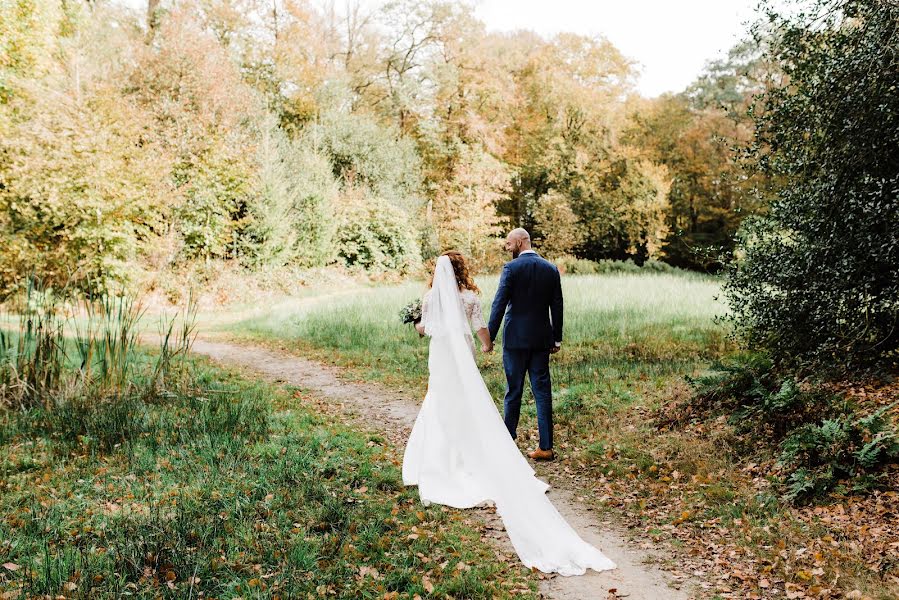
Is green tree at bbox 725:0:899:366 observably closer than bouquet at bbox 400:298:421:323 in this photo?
Yes

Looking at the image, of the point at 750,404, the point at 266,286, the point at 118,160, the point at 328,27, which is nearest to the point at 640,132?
the point at 328,27

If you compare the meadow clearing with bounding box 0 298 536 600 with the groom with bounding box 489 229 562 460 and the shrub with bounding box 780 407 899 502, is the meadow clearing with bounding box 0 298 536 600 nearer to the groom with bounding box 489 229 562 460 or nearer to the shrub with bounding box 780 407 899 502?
the groom with bounding box 489 229 562 460

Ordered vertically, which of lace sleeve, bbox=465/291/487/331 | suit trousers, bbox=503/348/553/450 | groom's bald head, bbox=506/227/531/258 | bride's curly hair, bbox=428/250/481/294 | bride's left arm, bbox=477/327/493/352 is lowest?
suit trousers, bbox=503/348/553/450

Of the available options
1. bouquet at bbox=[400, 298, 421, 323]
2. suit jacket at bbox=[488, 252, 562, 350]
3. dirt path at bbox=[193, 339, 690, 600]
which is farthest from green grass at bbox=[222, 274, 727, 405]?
suit jacket at bbox=[488, 252, 562, 350]

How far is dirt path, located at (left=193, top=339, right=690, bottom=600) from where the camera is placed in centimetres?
416

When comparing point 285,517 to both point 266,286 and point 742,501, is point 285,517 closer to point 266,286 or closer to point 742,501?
point 742,501

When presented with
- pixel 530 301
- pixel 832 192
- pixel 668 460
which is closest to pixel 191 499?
pixel 530 301

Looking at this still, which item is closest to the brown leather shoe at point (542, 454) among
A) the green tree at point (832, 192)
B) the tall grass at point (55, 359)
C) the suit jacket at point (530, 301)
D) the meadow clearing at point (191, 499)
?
the suit jacket at point (530, 301)

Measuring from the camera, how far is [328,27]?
34.5 meters

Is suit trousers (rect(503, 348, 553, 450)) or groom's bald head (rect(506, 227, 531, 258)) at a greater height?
groom's bald head (rect(506, 227, 531, 258))

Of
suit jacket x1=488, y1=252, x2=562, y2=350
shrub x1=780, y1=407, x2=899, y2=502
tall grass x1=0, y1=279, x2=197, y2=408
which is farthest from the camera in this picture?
tall grass x1=0, y1=279, x2=197, y2=408

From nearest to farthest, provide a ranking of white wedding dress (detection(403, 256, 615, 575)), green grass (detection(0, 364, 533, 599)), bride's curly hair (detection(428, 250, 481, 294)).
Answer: green grass (detection(0, 364, 533, 599))
white wedding dress (detection(403, 256, 615, 575))
bride's curly hair (detection(428, 250, 481, 294))

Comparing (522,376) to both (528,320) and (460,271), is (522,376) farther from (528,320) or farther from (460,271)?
(460,271)

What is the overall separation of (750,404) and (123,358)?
7984 millimetres
